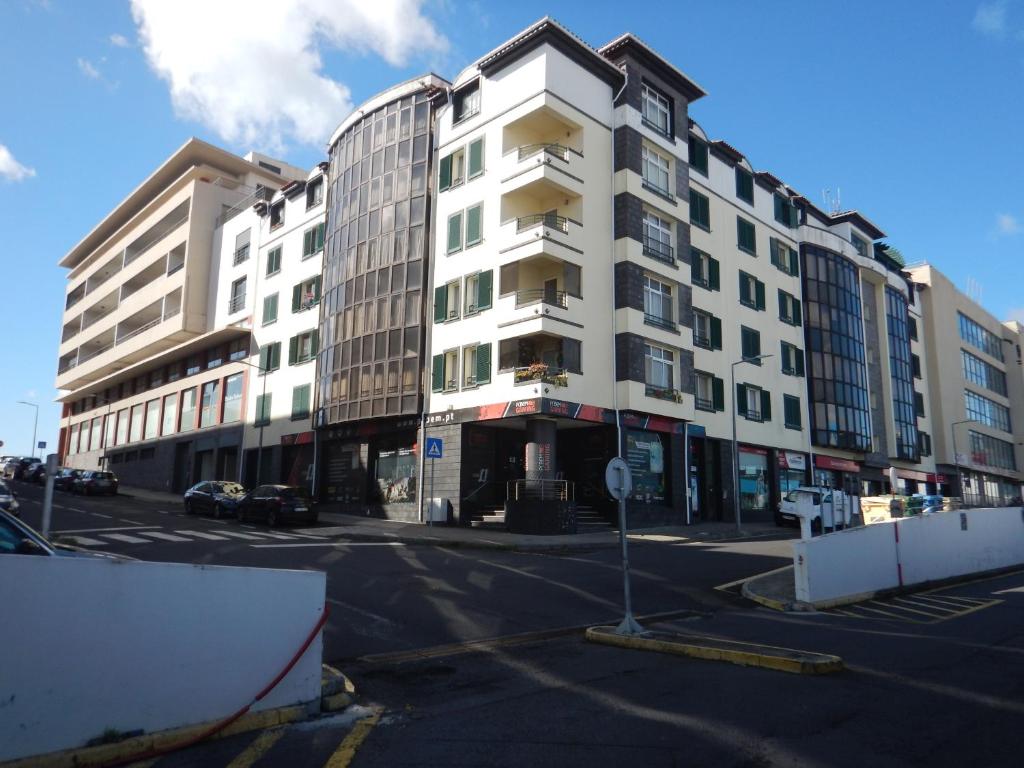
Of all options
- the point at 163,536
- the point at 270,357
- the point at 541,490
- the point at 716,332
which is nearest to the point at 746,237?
the point at 716,332

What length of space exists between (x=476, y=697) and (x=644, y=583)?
8.56 m

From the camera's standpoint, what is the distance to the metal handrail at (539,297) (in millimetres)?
27781

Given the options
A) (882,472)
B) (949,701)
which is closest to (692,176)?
(882,472)

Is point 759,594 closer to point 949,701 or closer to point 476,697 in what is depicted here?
point 949,701

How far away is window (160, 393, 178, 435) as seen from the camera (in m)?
48.8

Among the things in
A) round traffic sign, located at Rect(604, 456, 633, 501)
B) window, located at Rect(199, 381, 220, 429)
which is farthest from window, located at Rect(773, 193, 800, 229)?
round traffic sign, located at Rect(604, 456, 633, 501)

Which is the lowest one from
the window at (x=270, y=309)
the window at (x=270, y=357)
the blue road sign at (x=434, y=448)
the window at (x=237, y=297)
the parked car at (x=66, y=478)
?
the parked car at (x=66, y=478)

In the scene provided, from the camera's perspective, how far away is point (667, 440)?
31.3m

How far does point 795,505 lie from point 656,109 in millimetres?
18442

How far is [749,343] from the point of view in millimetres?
38438

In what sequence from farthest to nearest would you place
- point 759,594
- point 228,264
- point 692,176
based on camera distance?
point 228,264 → point 692,176 → point 759,594

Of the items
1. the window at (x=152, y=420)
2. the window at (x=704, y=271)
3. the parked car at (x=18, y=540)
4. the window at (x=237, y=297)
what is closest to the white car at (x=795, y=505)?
the window at (x=704, y=271)

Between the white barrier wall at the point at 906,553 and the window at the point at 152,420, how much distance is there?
47.1 metres

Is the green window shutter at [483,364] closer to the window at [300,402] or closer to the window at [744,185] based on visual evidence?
the window at [300,402]
